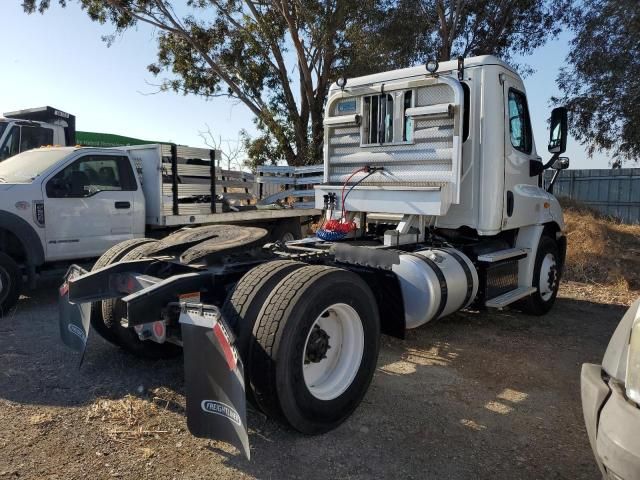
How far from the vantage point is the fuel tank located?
4887 mm

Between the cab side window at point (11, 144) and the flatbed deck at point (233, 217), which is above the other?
the cab side window at point (11, 144)

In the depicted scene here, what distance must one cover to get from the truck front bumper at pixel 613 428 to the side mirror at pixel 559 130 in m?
4.81

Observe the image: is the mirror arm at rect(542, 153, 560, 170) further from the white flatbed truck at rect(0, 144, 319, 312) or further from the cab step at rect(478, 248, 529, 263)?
the white flatbed truck at rect(0, 144, 319, 312)

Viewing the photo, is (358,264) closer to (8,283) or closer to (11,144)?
(8,283)

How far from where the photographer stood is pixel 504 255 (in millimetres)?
6133

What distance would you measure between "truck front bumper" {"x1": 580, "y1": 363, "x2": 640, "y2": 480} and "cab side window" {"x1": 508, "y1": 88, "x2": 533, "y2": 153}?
4351mm

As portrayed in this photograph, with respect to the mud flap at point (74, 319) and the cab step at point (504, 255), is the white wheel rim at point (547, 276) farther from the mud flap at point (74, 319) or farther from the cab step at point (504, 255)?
the mud flap at point (74, 319)

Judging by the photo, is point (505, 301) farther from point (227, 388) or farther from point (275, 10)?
point (275, 10)

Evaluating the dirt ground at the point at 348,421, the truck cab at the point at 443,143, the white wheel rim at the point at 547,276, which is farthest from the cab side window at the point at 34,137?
the white wheel rim at the point at 547,276

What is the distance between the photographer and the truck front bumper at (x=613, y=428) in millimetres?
1912

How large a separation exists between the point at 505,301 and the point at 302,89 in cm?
1387

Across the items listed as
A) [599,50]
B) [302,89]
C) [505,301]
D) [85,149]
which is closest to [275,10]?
[302,89]

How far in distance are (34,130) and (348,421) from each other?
373 inches

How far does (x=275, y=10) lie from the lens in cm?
1725
